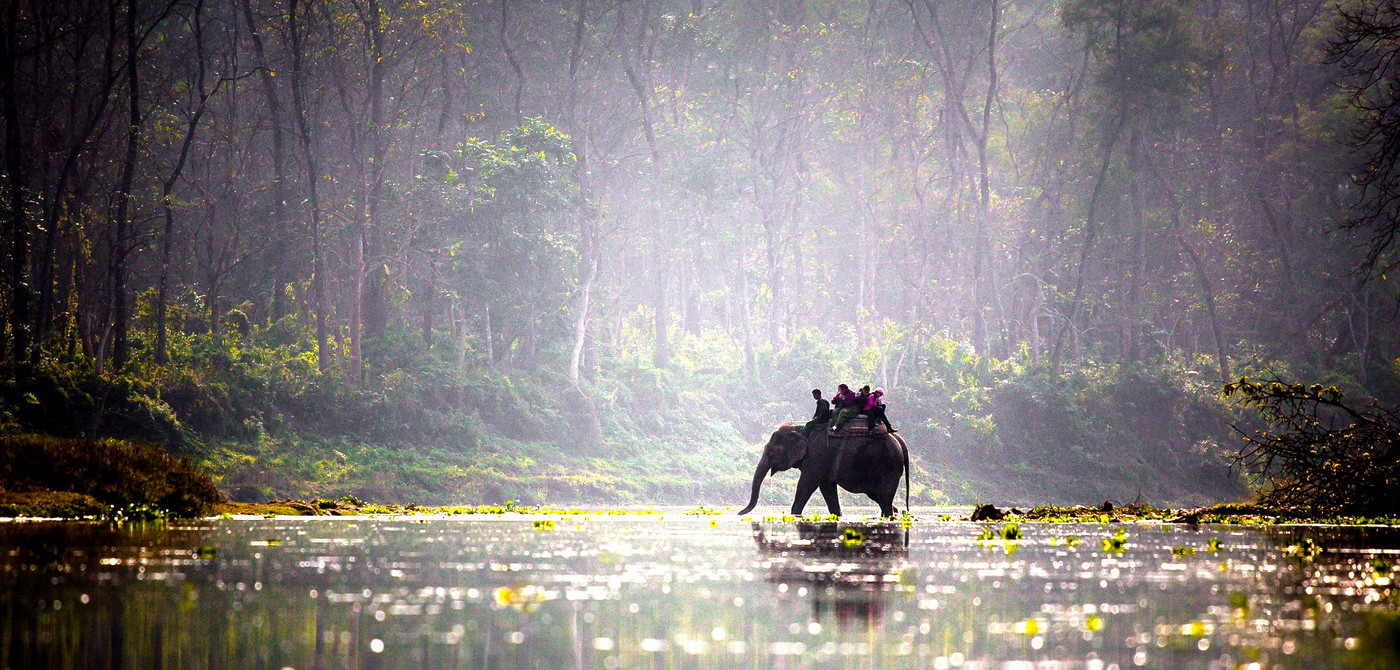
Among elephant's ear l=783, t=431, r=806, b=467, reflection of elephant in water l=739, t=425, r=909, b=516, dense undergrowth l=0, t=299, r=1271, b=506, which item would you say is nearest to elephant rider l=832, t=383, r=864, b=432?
reflection of elephant in water l=739, t=425, r=909, b=516

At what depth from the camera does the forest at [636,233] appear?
40.5 metres

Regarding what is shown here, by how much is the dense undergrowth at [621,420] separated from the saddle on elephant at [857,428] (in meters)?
17.2

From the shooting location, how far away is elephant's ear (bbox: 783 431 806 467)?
25000 millimetres

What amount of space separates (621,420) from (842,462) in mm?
33010

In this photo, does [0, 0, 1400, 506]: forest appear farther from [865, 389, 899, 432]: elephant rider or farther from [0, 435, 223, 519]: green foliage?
[865, 389, 899, 432]: elephant rider

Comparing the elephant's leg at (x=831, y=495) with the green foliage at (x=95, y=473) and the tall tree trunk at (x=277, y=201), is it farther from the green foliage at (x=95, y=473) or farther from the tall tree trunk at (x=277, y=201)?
the tall tree trunk at (x=277, y=201)

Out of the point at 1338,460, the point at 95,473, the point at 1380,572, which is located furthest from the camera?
the point at 1338,460

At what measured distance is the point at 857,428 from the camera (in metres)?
24.8

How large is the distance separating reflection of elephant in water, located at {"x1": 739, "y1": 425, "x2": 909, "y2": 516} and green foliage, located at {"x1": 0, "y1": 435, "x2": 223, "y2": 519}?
34.6 ft

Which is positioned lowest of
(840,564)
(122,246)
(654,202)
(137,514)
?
(840,564)

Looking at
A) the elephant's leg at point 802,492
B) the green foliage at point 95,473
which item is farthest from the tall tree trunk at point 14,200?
the elephant's leg at point 802,492

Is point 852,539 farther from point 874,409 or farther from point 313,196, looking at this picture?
point 313,196

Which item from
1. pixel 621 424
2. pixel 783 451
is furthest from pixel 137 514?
pixel 621 424

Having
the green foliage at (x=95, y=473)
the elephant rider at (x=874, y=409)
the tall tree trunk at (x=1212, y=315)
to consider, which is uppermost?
the tall tree trunk at (x=1212, y=315)
